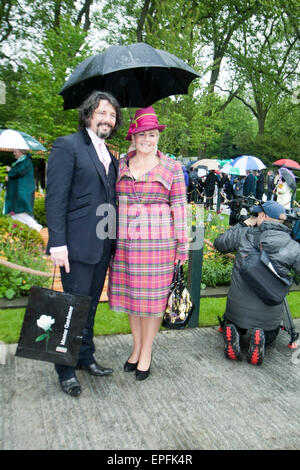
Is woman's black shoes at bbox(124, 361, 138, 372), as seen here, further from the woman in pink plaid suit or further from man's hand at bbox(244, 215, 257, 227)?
man's hand at bbox(244, 215, 257, 227)

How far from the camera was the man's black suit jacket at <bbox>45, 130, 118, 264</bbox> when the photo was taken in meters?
2.50

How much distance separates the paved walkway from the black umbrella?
221cm

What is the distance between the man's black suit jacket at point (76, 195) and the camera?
8.20ft

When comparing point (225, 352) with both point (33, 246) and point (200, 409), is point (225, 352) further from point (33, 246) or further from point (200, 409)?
point (33, 246)

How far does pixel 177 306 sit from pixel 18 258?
2.74 m

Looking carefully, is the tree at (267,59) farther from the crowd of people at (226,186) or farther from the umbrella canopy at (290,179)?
the umbrella canopy at (290,179)

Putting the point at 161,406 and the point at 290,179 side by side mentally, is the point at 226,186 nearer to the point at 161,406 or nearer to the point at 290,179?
the point at 290,179

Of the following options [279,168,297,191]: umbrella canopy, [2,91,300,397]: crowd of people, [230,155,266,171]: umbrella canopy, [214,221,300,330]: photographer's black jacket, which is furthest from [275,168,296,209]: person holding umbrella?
[230,155,266,171]: umbrella canopy

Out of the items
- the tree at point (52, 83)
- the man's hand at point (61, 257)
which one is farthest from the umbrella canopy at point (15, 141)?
the man's hand at point (61, 257)

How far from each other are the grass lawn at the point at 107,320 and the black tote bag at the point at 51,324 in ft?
3.38

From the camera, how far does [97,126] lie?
107 inches

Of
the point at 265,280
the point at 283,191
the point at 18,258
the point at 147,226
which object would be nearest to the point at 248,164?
the point at 283,191

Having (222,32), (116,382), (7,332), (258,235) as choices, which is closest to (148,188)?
(258,235)

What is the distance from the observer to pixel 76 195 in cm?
259
